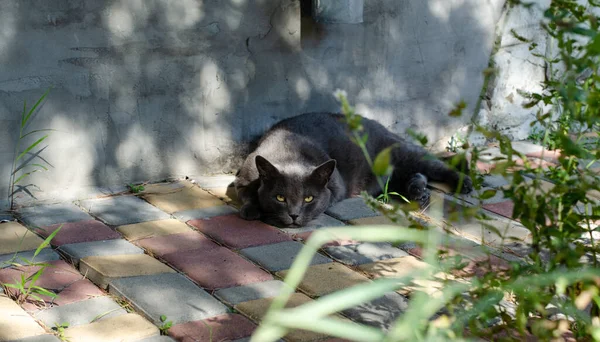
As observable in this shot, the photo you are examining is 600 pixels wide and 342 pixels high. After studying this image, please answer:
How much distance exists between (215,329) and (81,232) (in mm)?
1179

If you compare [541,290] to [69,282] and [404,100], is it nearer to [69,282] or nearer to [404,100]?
[69,282]

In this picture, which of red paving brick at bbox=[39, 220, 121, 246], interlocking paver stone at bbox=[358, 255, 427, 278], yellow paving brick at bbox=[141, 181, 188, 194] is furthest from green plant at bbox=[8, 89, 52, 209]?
interlocking paver stone at bbox=[358, 255, 427, 278]

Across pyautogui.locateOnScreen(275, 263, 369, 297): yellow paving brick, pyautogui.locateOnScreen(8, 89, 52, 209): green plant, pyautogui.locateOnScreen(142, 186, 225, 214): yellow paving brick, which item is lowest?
pyautogui.locateOnScreen(275, 263, 369, 297): yellow paving brick

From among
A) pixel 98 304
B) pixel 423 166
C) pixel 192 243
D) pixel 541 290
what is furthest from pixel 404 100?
pixel 541 290

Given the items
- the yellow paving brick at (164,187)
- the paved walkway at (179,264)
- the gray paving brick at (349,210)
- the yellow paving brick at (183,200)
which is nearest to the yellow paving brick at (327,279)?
the paved walkway at (179,264)

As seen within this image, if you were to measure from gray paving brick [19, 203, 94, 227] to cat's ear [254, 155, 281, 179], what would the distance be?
2.98 ft

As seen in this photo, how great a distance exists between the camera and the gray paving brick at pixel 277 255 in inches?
133

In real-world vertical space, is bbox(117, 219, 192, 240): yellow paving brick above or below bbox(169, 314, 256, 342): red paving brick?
above

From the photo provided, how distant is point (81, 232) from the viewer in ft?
11.8

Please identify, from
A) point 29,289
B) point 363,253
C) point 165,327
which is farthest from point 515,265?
point 29,289

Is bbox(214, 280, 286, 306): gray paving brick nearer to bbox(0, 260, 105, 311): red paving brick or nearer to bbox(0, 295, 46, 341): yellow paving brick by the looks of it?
bbox(0, 260, 105, 311): red paving brick

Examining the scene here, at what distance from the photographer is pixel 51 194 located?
4.00 metres

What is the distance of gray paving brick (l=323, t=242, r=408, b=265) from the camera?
3482mm

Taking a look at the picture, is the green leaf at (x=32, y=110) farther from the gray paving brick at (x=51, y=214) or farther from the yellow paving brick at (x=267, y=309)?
the yellow paving brick at (x=267, y=309)
